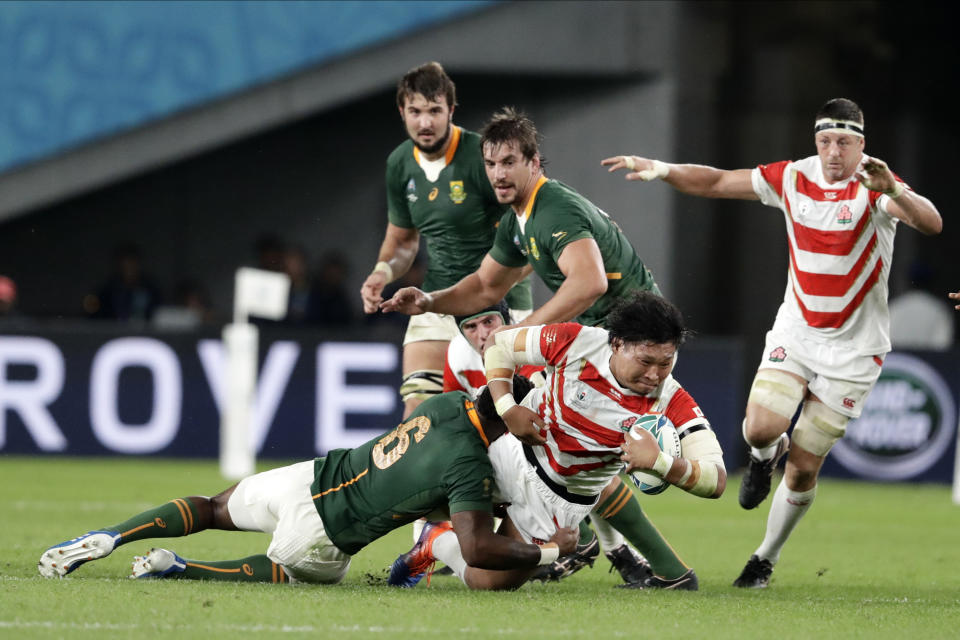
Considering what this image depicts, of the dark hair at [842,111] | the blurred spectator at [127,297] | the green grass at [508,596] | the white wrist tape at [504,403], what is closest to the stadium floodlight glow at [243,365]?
the green grass at [508,596]

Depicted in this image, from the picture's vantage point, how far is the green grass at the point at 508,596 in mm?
4863

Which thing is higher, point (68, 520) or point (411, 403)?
point (411, 403)

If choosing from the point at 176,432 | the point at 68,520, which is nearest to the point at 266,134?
the point at 176,432

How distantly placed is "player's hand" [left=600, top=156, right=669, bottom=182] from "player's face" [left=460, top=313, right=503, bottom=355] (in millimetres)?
906

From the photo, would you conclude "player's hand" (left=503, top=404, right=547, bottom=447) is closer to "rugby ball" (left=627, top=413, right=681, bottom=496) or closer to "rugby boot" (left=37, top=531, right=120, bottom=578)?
"rugby ball" (left=627, top=413, right=681, bottom=496)

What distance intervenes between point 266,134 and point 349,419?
17.4 ft

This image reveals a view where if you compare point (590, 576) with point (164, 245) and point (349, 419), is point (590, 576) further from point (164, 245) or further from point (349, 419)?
point (164, 245)

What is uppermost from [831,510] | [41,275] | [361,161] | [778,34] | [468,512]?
[778,34]

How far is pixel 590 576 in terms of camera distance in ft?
23.4

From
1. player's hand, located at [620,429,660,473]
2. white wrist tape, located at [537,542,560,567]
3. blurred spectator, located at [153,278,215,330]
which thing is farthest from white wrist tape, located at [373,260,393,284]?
blurred spectator, located at [153,278,215,330]

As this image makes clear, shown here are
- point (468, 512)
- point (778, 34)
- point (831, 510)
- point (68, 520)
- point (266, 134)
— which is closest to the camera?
point (468, 512)

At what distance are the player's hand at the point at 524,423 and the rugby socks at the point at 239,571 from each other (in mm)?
1209

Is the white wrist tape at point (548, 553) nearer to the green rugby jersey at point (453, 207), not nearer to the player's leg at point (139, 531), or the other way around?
the player's leg at point (139, 531)

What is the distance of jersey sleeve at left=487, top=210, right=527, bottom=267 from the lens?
6.80 meters
